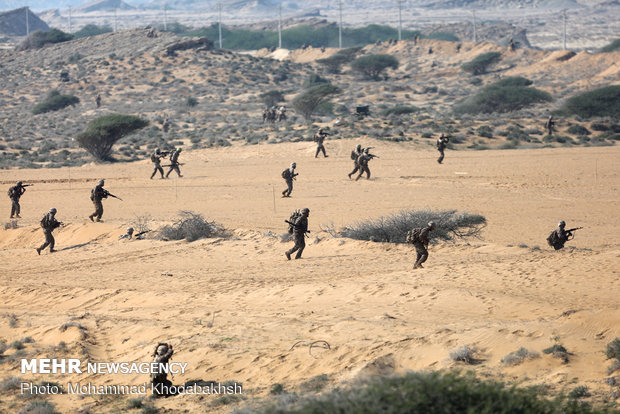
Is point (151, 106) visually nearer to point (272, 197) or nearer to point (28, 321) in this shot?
point (272, 197)

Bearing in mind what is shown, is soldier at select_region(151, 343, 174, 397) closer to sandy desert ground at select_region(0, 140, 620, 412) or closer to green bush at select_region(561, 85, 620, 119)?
sandy desert ground at select_region(0, 140, 620, 412)

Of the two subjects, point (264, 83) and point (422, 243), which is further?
point (264, 83)

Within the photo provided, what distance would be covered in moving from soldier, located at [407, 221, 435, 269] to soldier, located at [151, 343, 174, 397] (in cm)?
682

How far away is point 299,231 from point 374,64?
75717 millimetres

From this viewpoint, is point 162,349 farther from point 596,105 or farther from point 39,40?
point 39,40

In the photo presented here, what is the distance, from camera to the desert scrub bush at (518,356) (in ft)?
32.1

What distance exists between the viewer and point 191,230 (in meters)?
20.7

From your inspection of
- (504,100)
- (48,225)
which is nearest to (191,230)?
(48,225)

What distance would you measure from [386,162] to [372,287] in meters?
22.8

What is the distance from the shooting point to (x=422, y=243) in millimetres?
15672

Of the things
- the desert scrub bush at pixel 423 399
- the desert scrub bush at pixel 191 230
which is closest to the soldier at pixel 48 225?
the desert scrub bush at pixel 191 230

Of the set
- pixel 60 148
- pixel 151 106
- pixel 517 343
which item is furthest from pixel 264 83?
pixel 517 343

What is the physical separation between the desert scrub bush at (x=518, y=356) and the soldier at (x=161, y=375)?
413cm

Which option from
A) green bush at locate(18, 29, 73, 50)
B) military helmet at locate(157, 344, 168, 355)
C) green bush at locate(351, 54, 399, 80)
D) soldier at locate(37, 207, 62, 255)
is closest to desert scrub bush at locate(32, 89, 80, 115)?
green bush at locate(351, 54, 399, 80)
